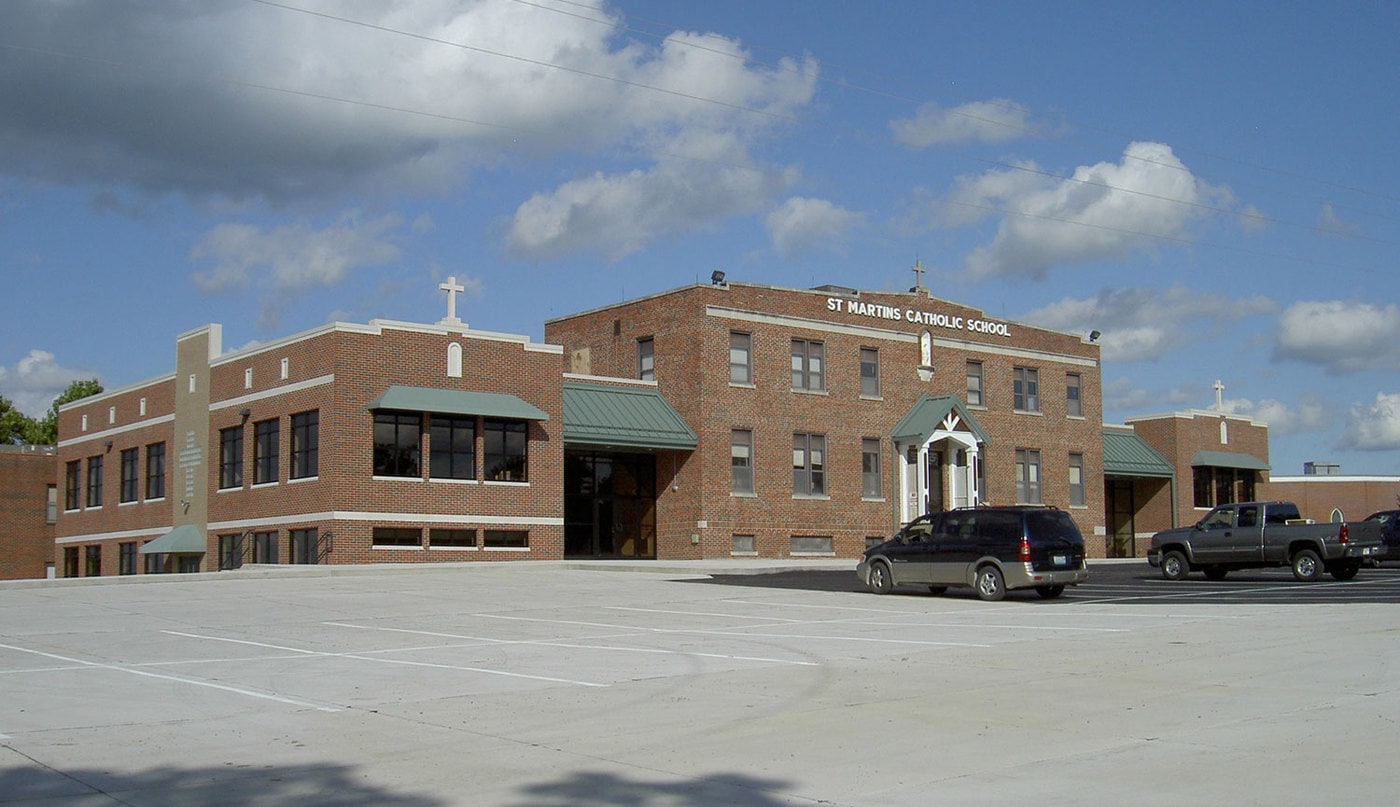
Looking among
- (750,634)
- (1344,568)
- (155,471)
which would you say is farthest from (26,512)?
(1344,568)

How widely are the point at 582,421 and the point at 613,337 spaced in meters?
6.26

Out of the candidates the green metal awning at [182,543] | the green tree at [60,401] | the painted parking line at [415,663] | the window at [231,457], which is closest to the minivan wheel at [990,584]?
the painted parking line at [415,663]

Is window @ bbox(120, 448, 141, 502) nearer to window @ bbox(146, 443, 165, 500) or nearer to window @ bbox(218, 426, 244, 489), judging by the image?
window @ bbox(146, 443, 165, 500)

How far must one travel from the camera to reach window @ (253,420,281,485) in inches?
1661

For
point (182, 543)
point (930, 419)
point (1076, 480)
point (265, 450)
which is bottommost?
point (182, 543)

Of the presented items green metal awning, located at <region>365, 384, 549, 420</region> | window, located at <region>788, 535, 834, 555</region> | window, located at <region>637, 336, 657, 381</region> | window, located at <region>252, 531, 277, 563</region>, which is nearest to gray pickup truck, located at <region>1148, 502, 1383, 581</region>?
window, located at <region>788, 535, 834, 555</region>

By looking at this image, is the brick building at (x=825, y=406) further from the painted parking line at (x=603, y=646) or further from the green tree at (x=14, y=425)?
the green tree at (x=14, y=425)

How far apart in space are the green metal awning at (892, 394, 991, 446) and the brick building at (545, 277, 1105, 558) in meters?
0.05

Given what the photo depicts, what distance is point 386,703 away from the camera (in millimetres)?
12961

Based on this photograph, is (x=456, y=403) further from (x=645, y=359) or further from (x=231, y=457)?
(x=645, y=359)

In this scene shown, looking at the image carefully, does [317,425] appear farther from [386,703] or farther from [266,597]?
[386,703]

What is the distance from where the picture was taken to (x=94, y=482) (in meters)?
55.5

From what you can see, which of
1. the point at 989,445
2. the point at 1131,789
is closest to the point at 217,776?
the point at 1131,789

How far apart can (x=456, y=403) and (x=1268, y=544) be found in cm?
2179
